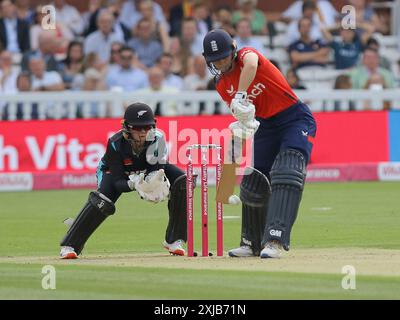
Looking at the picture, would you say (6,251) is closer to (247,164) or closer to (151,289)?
(247,164)

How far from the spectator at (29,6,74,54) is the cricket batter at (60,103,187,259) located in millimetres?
10925

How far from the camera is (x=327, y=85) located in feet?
81.3

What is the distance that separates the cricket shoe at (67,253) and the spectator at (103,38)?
1144 centimetres

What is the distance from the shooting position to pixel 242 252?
12141mm

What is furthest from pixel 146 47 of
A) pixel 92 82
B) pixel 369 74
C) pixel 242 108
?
pixel 242 108

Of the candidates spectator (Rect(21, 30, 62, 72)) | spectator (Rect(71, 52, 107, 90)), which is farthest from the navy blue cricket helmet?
spectator (Rect(21, 30, 62, 72))

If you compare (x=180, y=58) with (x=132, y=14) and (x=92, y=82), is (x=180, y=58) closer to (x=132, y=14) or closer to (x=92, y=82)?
(x=132, y=14)

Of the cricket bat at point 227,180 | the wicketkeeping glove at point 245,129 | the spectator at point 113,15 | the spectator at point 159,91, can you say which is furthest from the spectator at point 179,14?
the wicketkeeping glove at point 245,129

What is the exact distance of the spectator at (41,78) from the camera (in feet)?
72.0

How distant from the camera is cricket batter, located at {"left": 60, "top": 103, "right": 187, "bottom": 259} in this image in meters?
12.0

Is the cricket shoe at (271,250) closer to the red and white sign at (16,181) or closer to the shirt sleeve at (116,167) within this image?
the shirt sleeve at (116,167)

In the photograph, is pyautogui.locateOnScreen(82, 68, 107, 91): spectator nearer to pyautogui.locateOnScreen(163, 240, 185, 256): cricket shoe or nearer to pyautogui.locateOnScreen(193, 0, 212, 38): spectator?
pyautogui.locateOnScreen(193, 0, 212, 38): spectator

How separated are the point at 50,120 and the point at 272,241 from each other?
966 cm

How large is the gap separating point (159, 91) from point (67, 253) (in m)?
9.87
